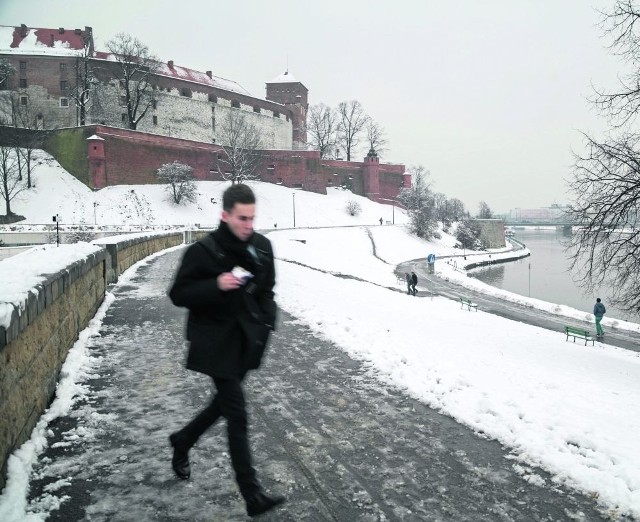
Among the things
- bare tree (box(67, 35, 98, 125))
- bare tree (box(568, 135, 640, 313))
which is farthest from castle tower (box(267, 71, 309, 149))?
bare tree (box(568, 135, 640, 313))

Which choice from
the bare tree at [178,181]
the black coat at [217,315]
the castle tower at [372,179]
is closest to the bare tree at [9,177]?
the bare tree at [178,181]

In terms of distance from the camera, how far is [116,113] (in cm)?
6519

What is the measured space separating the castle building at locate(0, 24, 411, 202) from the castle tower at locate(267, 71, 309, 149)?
8.64 metres

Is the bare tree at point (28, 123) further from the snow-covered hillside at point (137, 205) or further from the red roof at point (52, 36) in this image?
the red roof at point (52, 36)

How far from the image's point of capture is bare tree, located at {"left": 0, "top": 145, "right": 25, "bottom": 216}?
4666 centimetres

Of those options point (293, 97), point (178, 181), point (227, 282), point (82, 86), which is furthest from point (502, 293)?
point (293, 97)

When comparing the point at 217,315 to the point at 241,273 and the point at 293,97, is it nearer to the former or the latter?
the point at 241,273

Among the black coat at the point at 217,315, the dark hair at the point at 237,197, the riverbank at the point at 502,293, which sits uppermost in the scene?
the dark hair at the point at 237,197

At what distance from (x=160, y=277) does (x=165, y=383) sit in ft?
34.4

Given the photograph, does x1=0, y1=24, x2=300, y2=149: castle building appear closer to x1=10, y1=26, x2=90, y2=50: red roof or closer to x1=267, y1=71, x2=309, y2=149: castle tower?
x1=10, y1=26, x2=90, y2=50: red roof

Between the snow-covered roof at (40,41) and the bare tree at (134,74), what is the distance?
5.27 metres

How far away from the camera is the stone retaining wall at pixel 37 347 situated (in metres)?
3.41

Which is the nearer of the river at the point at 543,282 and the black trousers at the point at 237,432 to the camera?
the black trousers at the point at 237,432

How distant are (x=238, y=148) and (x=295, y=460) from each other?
6896 centimetres
